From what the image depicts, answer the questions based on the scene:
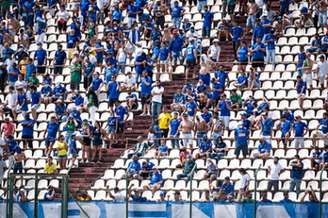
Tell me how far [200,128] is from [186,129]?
19.7 inches

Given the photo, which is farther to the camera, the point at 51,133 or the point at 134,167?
the point at 51,133

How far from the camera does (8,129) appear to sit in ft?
195

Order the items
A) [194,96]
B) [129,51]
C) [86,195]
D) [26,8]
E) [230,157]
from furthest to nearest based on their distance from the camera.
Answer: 1. [26,8]
2. [129,51]
3. [194,96]
4. [230,157]
5. [86,195]

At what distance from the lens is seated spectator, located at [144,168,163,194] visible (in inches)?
1928

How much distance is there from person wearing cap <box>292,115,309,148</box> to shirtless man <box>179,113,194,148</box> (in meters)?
3.93

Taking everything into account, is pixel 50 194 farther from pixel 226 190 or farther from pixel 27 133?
pixel 27 133

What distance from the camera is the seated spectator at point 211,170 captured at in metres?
49.7

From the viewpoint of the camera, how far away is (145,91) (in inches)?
2291

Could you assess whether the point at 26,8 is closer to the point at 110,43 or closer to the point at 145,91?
the point at 110,43

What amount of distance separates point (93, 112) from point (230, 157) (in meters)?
8.00

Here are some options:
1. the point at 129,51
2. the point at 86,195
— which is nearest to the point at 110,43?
the point at 129,51

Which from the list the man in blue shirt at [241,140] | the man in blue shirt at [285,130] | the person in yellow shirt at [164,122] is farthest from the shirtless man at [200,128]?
the man in blue shirt at [285,130]

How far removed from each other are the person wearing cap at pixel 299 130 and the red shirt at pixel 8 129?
12.1 metres

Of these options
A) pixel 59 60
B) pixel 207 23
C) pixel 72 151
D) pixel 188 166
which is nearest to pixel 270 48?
pixel 207 23
